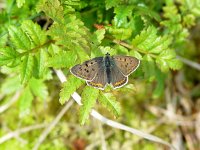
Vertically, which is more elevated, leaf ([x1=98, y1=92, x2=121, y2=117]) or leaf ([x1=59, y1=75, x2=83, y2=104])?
leaf ([x1=59, y1=75, x2=83, y2=104])

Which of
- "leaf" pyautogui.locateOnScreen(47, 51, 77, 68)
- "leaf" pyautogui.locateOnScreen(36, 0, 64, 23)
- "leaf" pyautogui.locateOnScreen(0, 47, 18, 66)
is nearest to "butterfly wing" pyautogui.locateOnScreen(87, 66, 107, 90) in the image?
"leaf" pyautogui.locateOnScreen(47, 51, 77, 68)

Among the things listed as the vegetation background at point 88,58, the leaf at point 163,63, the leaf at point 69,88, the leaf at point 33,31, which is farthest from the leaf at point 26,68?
the leaf at point 163,63

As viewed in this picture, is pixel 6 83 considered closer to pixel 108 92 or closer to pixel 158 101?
pixel 108 92

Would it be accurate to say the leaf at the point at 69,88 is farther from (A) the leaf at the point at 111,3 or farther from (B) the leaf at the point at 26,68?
(A) the leaf at the point at 111,3

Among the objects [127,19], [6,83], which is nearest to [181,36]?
[127,19]

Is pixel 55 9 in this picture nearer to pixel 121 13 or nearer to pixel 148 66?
pixel 121 13

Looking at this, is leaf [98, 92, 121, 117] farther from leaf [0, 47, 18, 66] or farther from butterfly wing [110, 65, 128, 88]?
leaf [0, 47, 18, 66]

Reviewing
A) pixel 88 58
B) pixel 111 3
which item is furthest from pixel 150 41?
pixel 88 58
